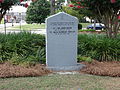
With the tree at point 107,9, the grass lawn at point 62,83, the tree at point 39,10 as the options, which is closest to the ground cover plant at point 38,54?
the grass lawn at point 62,83

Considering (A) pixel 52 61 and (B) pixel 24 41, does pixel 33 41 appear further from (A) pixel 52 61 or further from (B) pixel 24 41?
(A) pixel 52 61

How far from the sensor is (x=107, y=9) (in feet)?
36.4

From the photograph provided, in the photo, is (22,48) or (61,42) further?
(22,48)

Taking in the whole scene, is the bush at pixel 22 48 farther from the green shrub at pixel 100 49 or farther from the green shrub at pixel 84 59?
the green shrub at pixel 100 49

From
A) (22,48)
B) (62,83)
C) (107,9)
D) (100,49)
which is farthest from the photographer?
(107,9)

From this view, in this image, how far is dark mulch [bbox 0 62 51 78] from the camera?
6.61 metres

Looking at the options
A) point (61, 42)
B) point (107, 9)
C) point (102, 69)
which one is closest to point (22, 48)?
point (61, 42)

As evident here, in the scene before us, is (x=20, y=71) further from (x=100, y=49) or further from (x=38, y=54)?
(x=100, y=49)

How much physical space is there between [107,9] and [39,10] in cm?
2565

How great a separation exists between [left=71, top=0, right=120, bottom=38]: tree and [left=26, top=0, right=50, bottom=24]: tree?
24.3 meters

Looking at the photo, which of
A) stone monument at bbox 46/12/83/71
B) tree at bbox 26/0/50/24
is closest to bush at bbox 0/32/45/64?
stone monument at bbox 46/12/83/71

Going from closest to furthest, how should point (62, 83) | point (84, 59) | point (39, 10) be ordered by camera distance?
point (62, 83)
point (84, 59)
point (39, 10)

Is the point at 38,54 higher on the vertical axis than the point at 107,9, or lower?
lower

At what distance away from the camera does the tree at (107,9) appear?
10.3 metres
